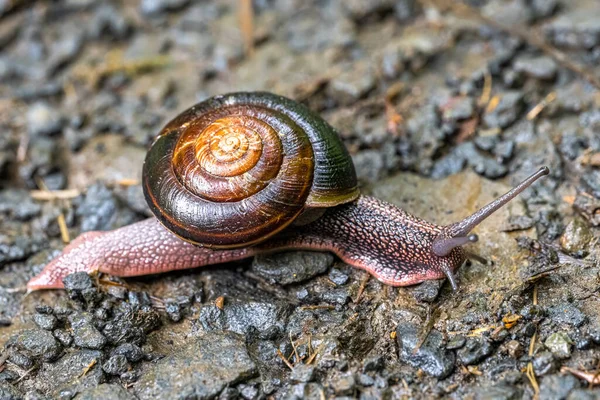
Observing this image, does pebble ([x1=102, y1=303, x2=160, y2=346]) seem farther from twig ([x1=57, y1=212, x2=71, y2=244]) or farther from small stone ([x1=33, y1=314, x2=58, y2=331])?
twig ([x1=57, y1=212, x2=71, y2=244])

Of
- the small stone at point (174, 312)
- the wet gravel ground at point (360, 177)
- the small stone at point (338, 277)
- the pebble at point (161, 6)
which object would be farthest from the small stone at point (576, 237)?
the pebble at point (161, 6)

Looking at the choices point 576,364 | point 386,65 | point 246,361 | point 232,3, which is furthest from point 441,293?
point 232,3

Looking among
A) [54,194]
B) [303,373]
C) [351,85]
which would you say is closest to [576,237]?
[303,373]

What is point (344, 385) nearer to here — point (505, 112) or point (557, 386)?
point (557, 386)

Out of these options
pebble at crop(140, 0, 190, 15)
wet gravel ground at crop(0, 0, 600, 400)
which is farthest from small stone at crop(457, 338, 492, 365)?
pebble at crop(140, 0, 190, 15)

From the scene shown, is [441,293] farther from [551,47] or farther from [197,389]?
[551,47]

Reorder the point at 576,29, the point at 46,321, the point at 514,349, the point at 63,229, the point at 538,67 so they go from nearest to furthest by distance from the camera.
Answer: the point at 514,349 → the point at 46,321 → the point at 63,229 → the point at 538,67 → the point at 576,29
